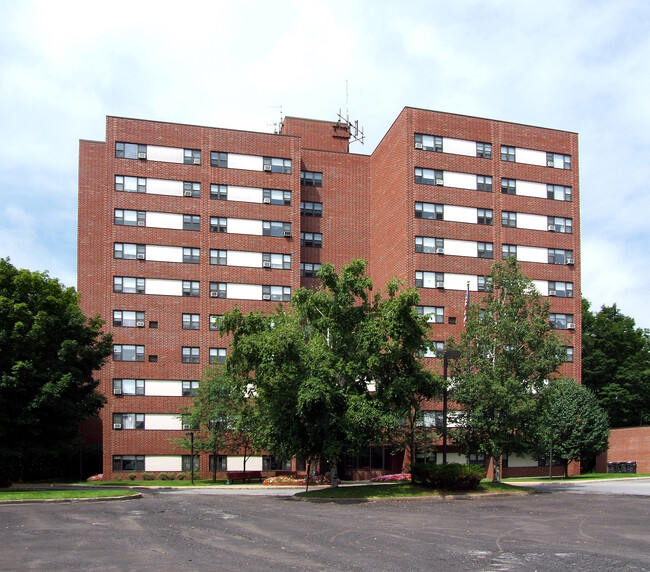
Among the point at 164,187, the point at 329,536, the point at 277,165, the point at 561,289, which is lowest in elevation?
the point at 329,536

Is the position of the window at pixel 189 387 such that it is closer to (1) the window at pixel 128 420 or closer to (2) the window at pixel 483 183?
(1) the window at pixel 128 420

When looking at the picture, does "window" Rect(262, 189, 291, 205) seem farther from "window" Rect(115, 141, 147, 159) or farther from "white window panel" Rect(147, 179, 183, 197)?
"window" Rect(115, 141, 147, 159)

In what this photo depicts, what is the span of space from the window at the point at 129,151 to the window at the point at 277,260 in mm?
12568

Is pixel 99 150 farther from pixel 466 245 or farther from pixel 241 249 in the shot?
pixel 466 245

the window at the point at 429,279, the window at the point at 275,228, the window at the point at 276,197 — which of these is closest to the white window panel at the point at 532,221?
the window at the point at 429,279

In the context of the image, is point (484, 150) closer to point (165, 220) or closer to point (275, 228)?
point (275, 228)

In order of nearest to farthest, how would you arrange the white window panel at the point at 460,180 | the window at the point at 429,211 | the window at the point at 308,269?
the window at the point at 429,211 < the white window panel at the point at 460,180 < the window at the point at 308,269

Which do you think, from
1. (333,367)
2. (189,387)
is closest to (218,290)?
(189,387)

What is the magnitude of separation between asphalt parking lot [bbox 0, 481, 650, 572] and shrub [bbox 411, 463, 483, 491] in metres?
3.68

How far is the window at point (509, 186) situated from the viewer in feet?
206

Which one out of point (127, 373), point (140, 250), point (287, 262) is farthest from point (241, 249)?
point (127, 373)

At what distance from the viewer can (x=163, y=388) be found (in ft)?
189

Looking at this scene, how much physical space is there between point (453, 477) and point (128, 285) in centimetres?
3370

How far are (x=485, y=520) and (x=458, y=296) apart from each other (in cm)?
3844
